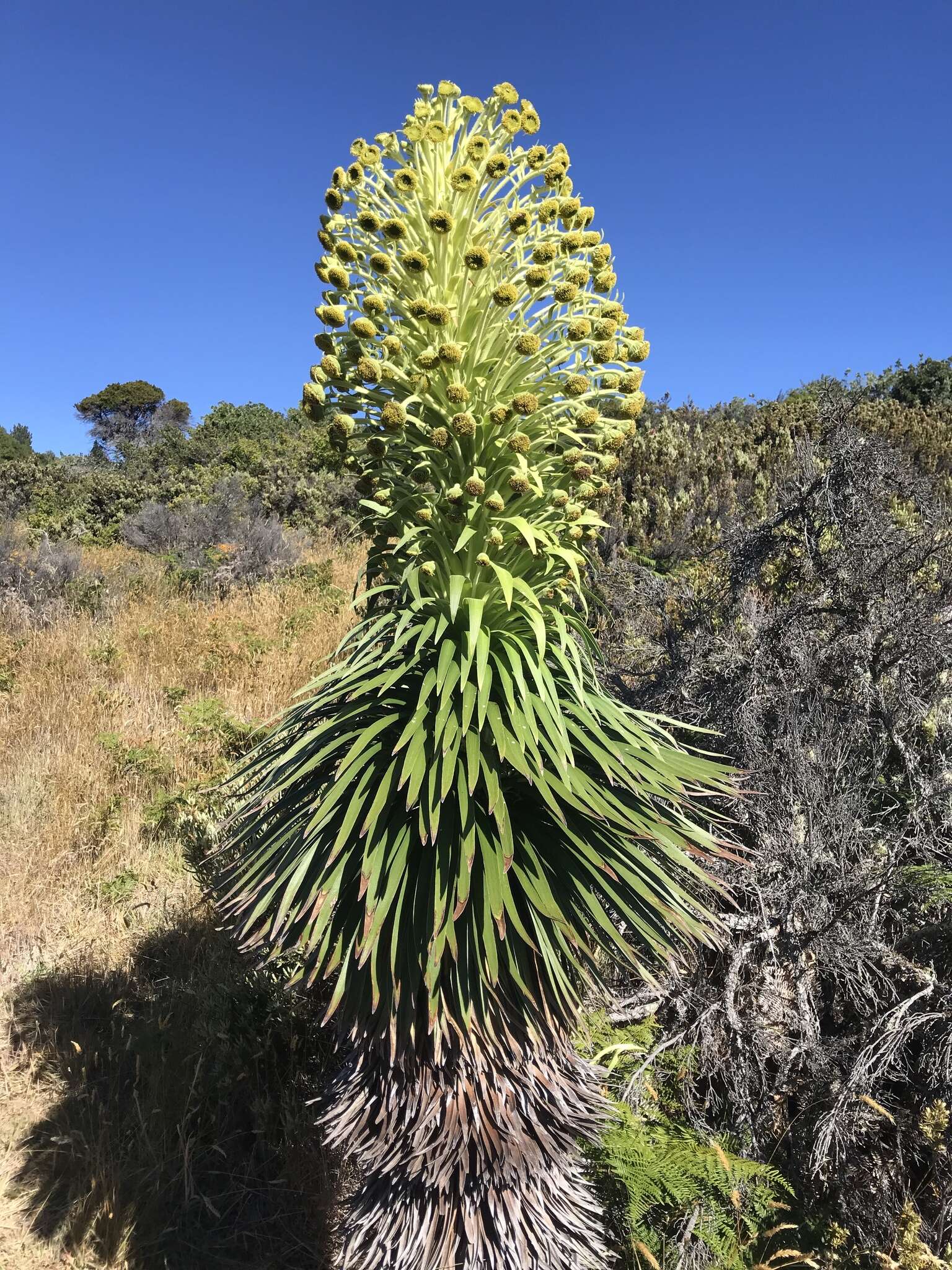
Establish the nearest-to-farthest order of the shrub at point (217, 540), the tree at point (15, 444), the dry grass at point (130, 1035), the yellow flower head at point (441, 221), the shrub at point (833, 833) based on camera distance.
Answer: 1. the yellow flower head at point (441, 221)
2. the shrub at point (833, 833)
3. the dry grass at point (130, 1035)
4. the shrub at point (217, 540)
5. the tree at point (15, 444)

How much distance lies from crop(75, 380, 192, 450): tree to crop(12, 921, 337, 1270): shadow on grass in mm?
43289

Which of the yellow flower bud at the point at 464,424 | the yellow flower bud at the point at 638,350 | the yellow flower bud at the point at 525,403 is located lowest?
the yellow flower bud at the point at 464,424

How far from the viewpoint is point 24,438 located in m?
45.9

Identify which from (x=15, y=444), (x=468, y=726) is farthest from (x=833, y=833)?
(x=15, y=444)

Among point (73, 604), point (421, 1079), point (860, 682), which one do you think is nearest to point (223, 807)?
point (421, 1079)

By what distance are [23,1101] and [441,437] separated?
3608 millimetres

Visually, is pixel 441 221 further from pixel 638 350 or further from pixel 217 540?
pixel 217 540

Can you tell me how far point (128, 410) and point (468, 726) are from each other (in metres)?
50.4

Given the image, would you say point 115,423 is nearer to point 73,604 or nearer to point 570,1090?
point 73,604

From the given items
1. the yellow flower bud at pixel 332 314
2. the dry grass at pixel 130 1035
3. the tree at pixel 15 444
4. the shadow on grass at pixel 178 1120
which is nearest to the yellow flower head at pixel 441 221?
the yellow flower bud at pixel 332 314

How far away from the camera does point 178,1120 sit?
121 inches

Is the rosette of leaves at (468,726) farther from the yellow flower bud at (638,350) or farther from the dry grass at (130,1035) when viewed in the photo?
the dry grass at (130,1035)

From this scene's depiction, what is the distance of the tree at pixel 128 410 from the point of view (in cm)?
4250

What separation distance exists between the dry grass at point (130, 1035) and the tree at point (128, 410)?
136 ft
